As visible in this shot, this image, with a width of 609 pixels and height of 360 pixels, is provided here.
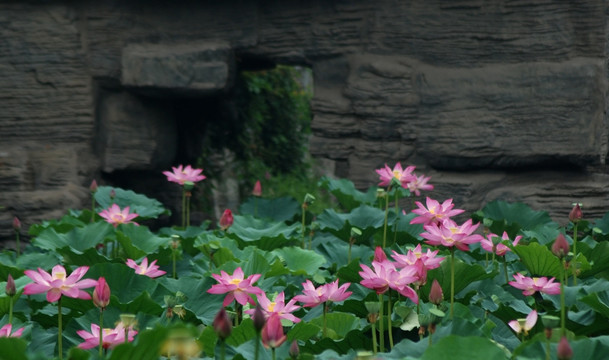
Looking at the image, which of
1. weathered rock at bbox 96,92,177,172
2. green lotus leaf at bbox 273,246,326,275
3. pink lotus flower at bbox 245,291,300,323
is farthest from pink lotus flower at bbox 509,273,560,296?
weathered rock at bbox 96,92,177,172

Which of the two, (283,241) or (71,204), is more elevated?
(283,241)

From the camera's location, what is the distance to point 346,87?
3.55 m

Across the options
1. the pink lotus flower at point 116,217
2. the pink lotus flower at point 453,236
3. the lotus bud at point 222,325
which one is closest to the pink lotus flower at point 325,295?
the pink lotus flower at point 453,236

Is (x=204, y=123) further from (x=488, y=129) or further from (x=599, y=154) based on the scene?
(x=599, y=154)

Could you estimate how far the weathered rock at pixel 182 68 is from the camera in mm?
3676

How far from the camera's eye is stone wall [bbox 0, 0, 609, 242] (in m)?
3.23

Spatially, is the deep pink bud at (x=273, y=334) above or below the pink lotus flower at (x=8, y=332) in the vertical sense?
above

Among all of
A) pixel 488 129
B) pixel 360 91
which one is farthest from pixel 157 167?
pixel 488 129

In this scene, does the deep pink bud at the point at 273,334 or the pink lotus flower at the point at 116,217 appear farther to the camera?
the pink lotus flower at the point at 116,217

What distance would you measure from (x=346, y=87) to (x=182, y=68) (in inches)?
30.3

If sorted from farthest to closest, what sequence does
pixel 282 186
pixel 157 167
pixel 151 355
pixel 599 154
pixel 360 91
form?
pixel 282 186 < pixel 157 167 < pixel 360 91 < pixel 599 154 < pixel 151 355

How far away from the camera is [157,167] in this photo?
410 cm

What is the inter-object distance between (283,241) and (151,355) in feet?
3.92

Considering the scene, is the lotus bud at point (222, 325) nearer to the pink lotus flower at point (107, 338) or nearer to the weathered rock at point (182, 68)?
the pink lotus flower at point (107, 338)
